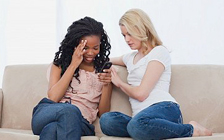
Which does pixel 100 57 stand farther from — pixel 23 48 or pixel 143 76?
pixel 23 48

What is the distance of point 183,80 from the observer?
8.46ft

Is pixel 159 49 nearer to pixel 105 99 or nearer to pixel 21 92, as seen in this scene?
pixel 105 99

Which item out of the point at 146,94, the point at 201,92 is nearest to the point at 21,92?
the point at 146,94

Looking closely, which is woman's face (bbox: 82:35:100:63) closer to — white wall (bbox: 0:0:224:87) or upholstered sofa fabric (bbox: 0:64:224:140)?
Answer: upholstered sofa fabric (bbox: 0:64:224:140)

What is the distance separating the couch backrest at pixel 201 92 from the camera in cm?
248

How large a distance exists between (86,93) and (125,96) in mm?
237

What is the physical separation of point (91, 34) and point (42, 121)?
22.8 inches

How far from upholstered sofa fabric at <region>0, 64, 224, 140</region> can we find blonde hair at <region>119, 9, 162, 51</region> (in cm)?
27

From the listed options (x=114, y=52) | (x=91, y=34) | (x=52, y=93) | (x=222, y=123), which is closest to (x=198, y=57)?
(x=114, y=52)

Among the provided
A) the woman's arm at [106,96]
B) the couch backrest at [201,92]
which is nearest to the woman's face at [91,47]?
the woman's arm at [106,96]

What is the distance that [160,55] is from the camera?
2396mm

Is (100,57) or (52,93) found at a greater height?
(100,57)

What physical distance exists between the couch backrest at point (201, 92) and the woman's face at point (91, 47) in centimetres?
48

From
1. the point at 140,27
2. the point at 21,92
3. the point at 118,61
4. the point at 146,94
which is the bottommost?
the point at 21,92
